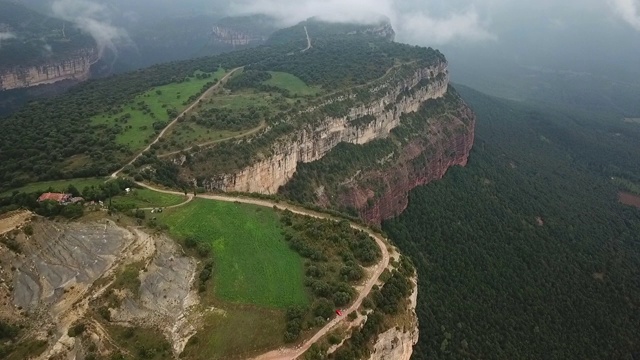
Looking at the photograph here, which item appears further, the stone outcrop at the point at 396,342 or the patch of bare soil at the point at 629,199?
the patch of bare soil at the point at 629,199

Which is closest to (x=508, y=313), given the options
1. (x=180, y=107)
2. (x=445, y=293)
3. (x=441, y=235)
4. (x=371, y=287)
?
(x=445, y=293)

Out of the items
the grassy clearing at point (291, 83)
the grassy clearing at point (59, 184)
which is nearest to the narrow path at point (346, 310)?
the grassy clearing at point (59, 184)

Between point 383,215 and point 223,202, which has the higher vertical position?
point 223,202

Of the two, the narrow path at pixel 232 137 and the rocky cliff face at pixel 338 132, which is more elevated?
the narrow path at pixel 232 137

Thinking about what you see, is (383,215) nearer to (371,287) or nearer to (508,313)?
(508,313)

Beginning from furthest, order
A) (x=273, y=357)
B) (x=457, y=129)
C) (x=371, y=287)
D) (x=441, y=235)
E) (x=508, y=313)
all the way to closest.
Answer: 1. (x=457, y=129)
2. (x=441, y=235)
3. (x=508, y=313)
4. (x=371, y=287)
5. (x=273, y=357)

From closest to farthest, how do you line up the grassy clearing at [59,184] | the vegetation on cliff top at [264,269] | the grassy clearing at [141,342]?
1. the grassy clearing at [141,342]
2. the vegetation on cliff top at [264,269]
3. the grassy clearing at [59,184]

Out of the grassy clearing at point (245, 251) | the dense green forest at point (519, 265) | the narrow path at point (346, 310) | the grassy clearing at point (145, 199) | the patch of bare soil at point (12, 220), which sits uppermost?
the patch of bare soil at point (12, 220)

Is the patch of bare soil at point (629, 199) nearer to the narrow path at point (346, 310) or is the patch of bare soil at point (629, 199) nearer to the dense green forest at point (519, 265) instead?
the dense green forest at point (519, 265)
